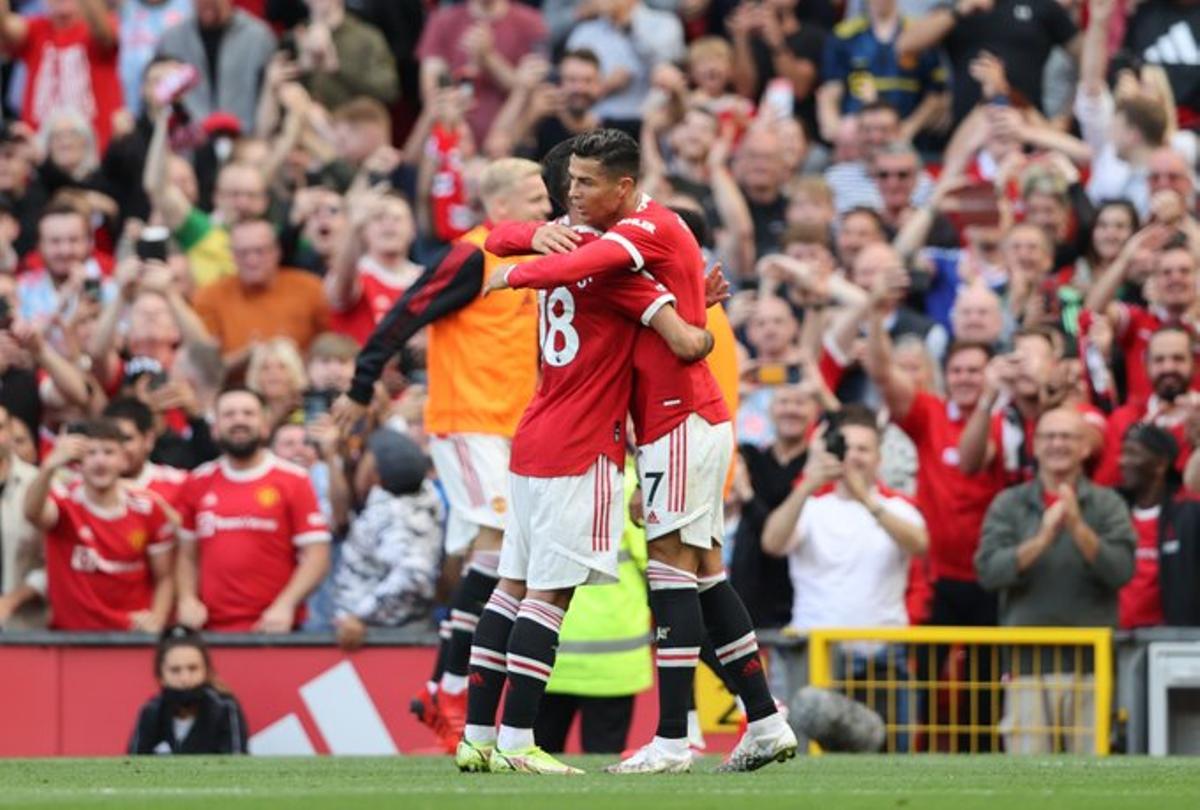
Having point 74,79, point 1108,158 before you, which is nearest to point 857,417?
point 1108,158

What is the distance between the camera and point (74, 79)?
21.5 meters

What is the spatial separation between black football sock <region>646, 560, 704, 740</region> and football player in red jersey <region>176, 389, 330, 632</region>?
517 cm

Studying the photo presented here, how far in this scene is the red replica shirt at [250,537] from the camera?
15.1 metres

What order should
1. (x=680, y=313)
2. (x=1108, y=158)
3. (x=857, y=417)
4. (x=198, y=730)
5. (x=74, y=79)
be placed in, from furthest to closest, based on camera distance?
(x=74, y=79) < (x=1108, y=158) < (x=857, y=417) < (x=198, y=730) < (x=680, y=313)

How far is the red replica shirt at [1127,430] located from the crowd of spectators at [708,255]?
0.03m

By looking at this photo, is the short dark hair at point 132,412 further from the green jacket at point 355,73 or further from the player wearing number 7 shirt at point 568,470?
the green jacket at point 355,73

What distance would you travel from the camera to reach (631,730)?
1445 centimetres

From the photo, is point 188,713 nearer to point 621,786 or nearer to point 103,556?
point 103,556

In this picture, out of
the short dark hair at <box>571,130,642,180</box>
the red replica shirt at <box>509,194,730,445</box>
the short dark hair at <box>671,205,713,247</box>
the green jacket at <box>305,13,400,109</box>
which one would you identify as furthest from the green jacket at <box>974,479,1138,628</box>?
the green jacket at <box>305,13,400,109</box>

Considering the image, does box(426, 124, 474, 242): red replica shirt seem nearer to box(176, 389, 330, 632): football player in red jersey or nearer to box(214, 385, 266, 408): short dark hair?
box(214, 385, 266, 408): short dark hair

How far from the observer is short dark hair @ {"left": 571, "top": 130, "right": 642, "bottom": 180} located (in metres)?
10.1

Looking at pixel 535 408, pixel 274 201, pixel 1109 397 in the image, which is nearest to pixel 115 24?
pixel 274 201

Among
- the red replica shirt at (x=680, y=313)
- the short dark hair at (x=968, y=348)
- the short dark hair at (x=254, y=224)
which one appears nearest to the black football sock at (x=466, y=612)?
the red replica shirt at (x=680, y=313)

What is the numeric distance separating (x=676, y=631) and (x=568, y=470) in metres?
0.69
